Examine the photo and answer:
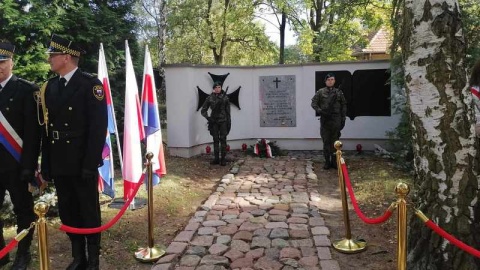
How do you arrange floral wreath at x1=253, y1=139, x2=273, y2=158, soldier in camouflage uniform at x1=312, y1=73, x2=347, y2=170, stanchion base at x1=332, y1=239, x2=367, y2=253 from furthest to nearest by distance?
floral wreath at x1=253, y1=139, x2=273, y2=158, soldier in camouflage uniform at x1=312, y1=73, x2=347, y2=170, stanchion base at x1=332, y1=239, x2=367, y2=253

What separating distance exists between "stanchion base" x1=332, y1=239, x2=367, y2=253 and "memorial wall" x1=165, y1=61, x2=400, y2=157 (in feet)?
18.2

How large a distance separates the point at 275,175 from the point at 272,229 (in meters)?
3.02

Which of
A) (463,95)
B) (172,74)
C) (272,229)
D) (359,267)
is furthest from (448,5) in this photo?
(172,74)

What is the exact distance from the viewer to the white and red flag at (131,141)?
522cm

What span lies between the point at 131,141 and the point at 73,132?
1882 mm

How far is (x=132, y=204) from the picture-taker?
5.58 meters

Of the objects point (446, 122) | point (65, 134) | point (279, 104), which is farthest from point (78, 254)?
point (279, 104)

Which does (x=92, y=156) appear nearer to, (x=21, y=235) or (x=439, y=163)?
(x=21, y=235)

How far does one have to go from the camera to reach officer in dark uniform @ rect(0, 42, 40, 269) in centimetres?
352

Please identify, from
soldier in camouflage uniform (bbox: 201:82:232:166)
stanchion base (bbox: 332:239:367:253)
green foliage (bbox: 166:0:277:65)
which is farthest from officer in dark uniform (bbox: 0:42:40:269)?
green foliage (bbox: 166:0:277:65)

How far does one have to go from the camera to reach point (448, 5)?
3.15 meters

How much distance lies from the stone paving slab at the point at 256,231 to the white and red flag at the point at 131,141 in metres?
0.91

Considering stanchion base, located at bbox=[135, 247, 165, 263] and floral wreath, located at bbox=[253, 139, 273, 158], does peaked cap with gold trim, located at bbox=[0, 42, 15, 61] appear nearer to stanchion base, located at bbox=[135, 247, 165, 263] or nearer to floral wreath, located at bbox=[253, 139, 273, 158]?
stanchion base, located at bbox=[135, 247, 165, 263]

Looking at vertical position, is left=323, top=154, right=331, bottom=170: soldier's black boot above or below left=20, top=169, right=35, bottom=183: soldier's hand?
below
